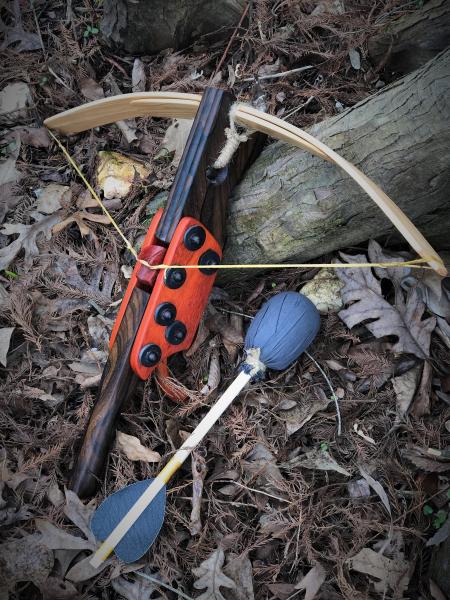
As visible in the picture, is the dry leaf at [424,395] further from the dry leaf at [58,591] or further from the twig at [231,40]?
the twig at [231,40]

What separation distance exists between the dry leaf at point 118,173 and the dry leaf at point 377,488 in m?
1.25

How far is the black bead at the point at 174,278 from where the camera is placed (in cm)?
141

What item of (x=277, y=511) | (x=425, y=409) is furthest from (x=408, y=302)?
(x=277, y=511)

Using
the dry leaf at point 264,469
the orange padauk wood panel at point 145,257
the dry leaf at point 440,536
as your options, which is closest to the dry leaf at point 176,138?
the orange padauk wood panel at point 145,257

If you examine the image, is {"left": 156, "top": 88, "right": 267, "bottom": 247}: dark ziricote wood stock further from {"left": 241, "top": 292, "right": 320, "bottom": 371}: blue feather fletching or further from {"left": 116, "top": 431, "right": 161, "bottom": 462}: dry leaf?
{"left": 116, "top": 431, "right": 161, "bottom": 462}: dry leaf

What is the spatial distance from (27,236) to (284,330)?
102 centimetres

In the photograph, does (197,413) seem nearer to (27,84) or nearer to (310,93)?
(310,93)

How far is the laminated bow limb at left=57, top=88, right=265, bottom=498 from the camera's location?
1424 millimetres

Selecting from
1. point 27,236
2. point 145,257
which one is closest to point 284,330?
point 145,257

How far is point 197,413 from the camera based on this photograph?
5.21ft

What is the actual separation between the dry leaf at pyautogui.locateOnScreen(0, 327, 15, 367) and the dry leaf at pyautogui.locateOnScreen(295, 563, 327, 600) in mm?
1109

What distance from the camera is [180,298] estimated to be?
146 cm

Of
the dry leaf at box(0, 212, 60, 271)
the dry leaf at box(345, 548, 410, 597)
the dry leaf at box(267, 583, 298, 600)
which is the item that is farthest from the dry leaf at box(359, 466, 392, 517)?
the dry leaf at box(0, 212, 60, 271)

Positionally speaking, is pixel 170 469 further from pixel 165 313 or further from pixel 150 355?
pixel 165 313
